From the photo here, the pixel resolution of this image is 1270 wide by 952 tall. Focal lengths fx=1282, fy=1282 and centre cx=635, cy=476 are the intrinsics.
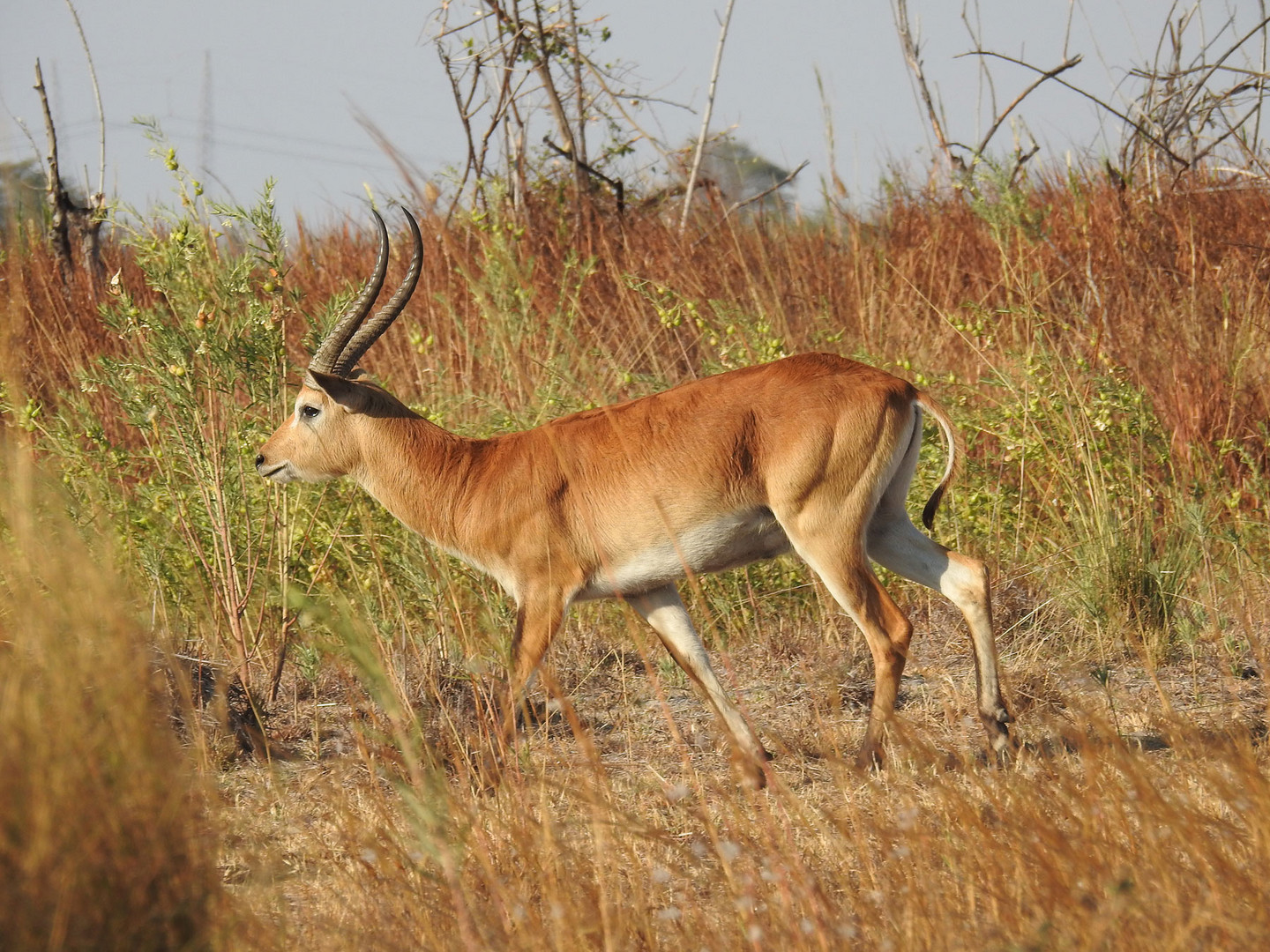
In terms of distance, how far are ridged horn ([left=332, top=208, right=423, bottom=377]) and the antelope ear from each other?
9 cm

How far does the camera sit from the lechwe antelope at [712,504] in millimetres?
4887

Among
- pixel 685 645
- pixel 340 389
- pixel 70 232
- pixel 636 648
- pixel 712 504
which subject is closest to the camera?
pixel 712 504

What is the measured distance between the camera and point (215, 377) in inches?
213

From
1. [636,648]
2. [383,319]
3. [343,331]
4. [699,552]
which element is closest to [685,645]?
[699,552]

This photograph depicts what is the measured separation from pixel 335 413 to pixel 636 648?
6.17 ft

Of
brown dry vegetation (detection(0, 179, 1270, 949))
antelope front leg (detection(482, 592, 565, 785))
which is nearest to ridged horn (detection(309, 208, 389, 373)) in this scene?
brown dry vegetation (detection(0, 179, 1270, 949))

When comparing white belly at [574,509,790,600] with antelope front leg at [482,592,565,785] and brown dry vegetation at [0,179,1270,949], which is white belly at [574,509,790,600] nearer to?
antelope front leg at [482,592,565,785]

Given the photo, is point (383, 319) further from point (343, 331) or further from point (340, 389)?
point (340, 389)

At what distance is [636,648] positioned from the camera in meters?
6.43

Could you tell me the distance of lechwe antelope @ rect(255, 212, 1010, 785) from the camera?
489cm

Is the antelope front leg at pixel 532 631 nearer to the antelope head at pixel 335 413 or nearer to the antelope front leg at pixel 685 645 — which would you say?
the antelope front leg at pixel 685 645

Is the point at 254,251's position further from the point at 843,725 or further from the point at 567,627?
the point at 843,725

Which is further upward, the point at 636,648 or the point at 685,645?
the point at 685,645

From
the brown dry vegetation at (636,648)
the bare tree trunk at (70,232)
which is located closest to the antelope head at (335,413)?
the brown dry vegetation at (636,648)
